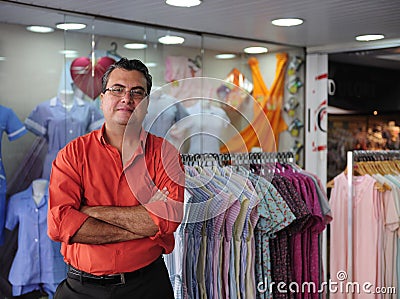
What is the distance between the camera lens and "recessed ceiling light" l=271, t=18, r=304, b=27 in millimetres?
3644

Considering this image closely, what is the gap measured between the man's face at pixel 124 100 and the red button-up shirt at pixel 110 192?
0.11m

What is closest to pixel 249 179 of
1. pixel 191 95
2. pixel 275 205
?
pixel 275 205

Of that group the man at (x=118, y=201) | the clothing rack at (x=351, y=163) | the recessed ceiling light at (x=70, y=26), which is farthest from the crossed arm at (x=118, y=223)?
the clothing rack at (x=351, y=163)

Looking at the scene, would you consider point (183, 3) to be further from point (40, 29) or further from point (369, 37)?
point (369, 37)

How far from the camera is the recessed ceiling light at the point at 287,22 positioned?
3644mm

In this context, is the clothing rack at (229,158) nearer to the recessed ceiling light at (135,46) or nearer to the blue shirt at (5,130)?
the blue shirt at (5,130)

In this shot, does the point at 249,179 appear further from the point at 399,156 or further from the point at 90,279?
the point at 399,156

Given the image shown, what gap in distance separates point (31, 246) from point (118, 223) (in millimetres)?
1474

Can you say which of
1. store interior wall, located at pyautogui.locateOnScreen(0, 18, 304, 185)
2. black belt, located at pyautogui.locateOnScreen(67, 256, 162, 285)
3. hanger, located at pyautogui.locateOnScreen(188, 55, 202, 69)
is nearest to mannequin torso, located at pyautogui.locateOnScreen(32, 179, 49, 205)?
store interior wall, located at pyautogui.locateOnScreen(0, 18, 304, 185)

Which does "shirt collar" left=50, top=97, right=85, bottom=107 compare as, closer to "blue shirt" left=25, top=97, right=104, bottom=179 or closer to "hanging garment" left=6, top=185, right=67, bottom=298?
"blue shirt" left=25, top=97, right=104, bottom=179

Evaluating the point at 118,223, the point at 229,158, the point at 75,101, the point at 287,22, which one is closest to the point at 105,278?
the point at 118,223

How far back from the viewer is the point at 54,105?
11.9 feet

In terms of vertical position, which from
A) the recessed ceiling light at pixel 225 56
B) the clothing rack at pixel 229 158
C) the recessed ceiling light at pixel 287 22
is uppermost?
the recessed ceiling light at pixel 287 22

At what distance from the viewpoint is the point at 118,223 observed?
7.29ft
